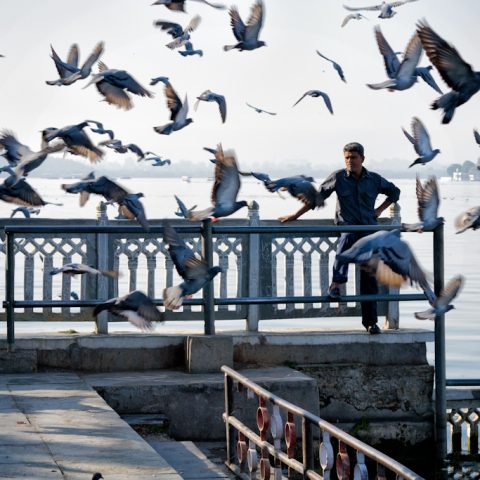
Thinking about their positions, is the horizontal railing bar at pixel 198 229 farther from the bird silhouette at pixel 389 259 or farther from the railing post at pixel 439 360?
the bird silhouette at pixel 389 259

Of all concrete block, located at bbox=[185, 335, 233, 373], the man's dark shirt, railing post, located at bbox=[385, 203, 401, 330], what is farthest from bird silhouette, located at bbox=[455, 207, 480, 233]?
concrete block, located at bbox=[185, 335, 233, 373]

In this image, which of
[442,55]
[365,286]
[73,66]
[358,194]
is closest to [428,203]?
[442,55]

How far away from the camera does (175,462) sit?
982 cm

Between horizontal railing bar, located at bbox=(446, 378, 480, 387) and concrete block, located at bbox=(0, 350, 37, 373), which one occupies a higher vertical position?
concrete block, located at bbox=(0, 350, 37, 373)

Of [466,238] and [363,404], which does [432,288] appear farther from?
[466,238]

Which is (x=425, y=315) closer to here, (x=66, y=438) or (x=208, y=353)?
(x=208, y=353)

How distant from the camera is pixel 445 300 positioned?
1154 centimetres

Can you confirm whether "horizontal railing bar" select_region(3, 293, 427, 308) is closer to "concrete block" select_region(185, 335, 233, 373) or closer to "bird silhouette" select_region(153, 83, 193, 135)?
"concrete block" select_region(185, 335, 233, 373)

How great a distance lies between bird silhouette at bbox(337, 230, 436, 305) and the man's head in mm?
2043

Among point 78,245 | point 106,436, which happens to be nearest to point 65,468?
point 106,436

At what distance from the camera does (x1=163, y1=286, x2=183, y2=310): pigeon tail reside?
34.8ft

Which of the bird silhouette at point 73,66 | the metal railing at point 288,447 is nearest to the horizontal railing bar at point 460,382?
the metal railing at point 288,447

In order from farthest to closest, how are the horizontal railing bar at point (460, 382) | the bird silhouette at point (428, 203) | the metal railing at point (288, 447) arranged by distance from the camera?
the horizontal railing bar at point (460, 382) → the bird silhouette at point (428, 203) → the metal railing at point (288, 447)

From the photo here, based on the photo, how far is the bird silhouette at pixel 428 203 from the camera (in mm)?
11141
